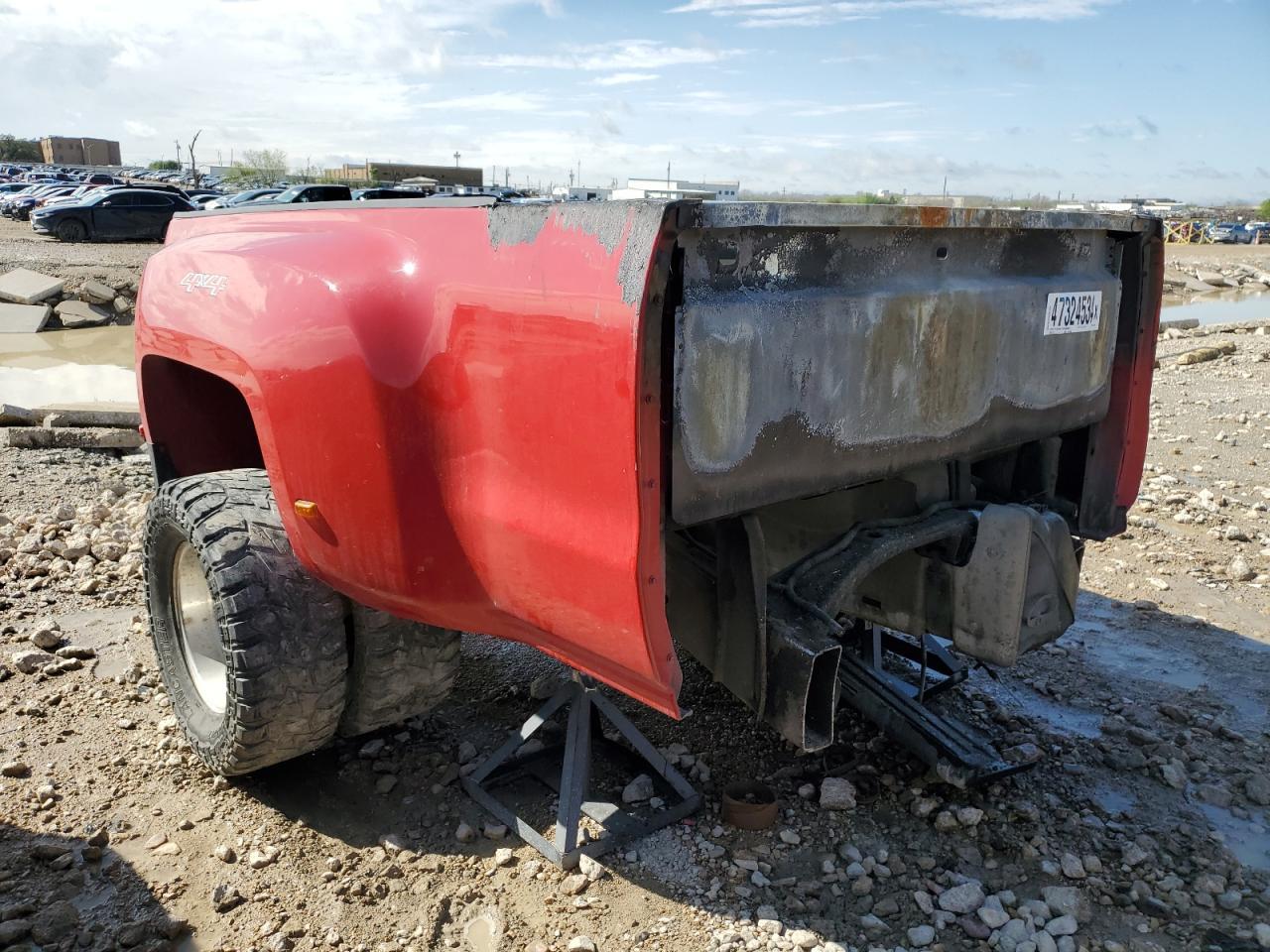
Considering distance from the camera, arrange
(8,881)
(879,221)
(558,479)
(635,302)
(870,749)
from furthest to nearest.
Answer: (870,749) → (8,881) → (879,221) → (558,479) → (635,302)

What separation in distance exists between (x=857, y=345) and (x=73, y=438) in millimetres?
6026

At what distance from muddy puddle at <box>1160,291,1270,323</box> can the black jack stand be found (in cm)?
2050

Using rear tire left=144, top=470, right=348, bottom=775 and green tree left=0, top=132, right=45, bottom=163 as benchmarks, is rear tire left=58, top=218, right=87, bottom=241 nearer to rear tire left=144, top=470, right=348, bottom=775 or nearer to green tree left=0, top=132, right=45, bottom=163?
rear tire left=144, top=470, right=348, bottom=775

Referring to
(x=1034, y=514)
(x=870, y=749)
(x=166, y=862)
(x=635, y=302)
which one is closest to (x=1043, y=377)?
(x=1034, y=514)

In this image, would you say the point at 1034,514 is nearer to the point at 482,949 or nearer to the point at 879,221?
the point at 879,221

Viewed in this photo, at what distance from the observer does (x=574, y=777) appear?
298 cm

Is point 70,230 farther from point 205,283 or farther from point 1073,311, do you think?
point 1073,311

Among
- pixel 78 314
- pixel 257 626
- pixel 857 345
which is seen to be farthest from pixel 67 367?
pixel 857 345

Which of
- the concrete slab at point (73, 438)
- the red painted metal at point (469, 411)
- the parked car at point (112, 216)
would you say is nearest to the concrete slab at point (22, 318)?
the concrete slab at point (73, 438)

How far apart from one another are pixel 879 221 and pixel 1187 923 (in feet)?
6.54

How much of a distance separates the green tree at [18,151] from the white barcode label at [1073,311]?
108855 mm

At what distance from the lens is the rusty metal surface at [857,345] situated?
2.20 meters

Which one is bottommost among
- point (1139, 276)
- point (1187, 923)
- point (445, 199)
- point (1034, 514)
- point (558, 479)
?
point (1187, 923)

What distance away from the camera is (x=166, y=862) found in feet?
9.39
